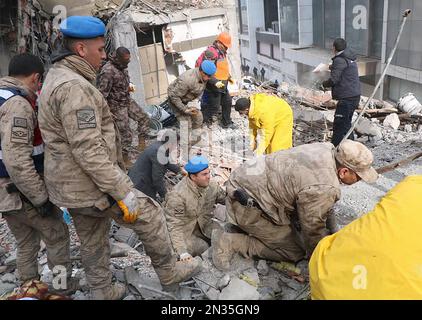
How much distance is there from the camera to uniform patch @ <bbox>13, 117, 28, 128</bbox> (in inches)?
106

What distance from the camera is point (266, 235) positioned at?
346 cm

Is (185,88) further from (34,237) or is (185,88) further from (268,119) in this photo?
(34,237)

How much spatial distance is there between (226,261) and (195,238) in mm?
893

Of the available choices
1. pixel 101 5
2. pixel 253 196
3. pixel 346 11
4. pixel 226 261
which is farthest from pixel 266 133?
pixel 346 11

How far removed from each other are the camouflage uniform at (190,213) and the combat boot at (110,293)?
2.58 ft

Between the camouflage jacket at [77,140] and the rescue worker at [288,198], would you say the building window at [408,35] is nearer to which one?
the rescue worker at [288,198]

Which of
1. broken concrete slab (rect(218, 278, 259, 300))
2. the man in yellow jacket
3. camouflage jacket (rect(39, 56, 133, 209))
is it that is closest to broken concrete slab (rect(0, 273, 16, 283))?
camouflage jacket (rect(39, 56, 133, 209))

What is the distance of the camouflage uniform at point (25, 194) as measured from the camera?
8.76 feet

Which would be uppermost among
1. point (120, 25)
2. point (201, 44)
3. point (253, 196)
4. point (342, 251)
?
point (120, 25)

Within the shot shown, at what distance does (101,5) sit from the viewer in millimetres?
8336

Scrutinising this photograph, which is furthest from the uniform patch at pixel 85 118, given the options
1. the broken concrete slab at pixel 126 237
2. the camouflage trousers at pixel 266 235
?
the broken concrete slab at pixel 126 237

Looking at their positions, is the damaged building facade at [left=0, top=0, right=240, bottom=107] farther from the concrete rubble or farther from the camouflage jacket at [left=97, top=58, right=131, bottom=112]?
the concrete rubble

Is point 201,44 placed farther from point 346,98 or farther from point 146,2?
point 346,98

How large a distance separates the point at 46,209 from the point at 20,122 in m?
0.68
